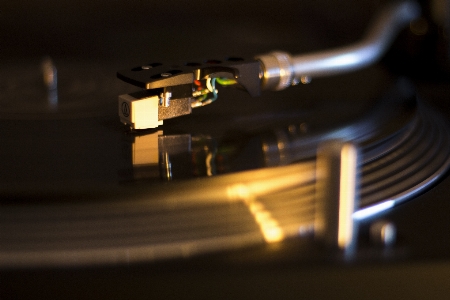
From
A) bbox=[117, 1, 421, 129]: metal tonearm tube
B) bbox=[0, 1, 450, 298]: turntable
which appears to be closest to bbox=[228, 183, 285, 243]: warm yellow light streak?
bbox=[0, 1, 450, 298]: turntable

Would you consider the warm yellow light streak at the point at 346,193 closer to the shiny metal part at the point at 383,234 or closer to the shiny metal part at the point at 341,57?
the shiny metal part at the point at 383,234

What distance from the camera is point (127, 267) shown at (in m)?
0.50

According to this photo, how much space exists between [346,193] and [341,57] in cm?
42

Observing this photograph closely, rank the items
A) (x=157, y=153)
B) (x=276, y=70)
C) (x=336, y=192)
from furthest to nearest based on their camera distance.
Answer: (x=276, y=70) → (x=157, y=153) → (x=336, y=192)

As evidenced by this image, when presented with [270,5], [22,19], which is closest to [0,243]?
[22,19]

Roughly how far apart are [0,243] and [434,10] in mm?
793

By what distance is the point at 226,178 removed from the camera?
23.0 inches

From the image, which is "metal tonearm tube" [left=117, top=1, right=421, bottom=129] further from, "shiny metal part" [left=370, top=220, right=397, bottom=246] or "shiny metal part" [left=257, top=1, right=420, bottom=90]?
"shiny metal part" [left=370, top=220, right=397, bottom=246]

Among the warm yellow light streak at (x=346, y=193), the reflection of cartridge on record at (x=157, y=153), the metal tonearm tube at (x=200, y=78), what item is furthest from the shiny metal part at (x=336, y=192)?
the metal tonearm tube at (x=200, y=78)

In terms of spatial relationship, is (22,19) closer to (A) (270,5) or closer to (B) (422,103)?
(A) (270,5)

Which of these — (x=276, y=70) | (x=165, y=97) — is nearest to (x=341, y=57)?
(x=276, y=70)

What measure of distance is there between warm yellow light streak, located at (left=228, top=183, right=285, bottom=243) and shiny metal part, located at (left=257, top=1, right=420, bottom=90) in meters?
0.22

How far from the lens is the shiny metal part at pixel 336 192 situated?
47cm

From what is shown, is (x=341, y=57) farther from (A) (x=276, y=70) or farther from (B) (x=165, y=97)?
(B) (x=165, y=97)
